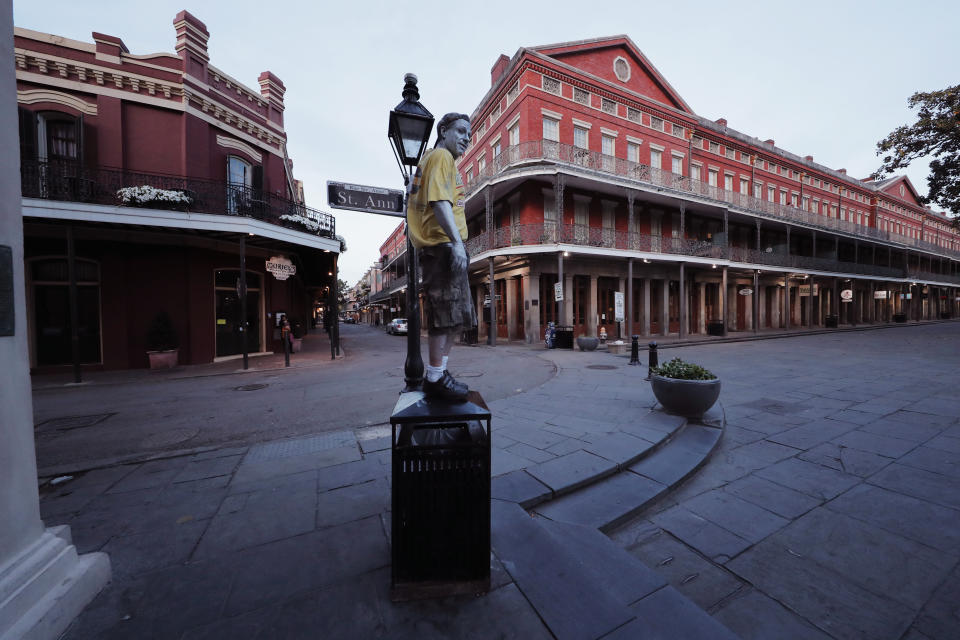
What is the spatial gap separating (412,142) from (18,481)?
342 centimetres

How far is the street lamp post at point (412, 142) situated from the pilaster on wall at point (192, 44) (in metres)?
11.7

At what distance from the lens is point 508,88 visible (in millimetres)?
16047

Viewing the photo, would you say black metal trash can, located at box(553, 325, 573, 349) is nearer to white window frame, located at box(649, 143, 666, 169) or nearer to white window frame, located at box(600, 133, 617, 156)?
white window frame, located at box(600, 133, 617, 156)

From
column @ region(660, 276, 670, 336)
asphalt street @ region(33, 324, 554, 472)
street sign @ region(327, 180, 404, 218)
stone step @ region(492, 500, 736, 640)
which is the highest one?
street sign @ region(327, 180, 404, 218)

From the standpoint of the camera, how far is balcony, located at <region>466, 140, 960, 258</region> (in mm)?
14617

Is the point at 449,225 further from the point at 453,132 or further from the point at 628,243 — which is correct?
the point at 628,243

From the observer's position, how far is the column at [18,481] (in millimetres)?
1482

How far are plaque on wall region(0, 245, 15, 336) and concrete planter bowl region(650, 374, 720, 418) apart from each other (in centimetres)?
541

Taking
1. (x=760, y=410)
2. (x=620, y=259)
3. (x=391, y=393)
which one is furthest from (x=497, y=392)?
(x=620, y=259)

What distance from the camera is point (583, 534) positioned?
2.18 m

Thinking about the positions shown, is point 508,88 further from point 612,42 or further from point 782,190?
point 782,190

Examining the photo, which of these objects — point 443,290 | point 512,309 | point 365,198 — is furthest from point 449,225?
point 512,309

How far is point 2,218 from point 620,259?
61.0ft

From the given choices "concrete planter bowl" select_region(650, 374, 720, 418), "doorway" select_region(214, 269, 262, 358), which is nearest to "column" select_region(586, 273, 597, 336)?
"concrete planter bowl" select_region(650, 374, 720, 418)
